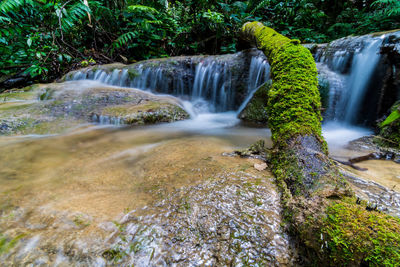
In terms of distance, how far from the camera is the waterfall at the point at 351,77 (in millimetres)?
3959

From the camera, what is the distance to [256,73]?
537 cm

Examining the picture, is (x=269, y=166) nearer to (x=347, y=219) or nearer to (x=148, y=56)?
(x=347, y=219)

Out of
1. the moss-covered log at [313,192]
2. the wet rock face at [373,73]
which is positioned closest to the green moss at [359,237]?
the moss-covered log at [313,192]

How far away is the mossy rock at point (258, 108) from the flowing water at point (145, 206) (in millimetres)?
1943

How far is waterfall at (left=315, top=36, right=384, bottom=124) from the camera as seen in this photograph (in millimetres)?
3959

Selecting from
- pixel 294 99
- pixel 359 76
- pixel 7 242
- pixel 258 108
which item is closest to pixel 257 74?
pixel 258 108

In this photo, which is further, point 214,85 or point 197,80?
point 197,80

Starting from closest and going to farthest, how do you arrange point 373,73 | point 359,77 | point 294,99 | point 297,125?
1. point 297,125
2. point 294,99
3. point 373,73
4. point 359,77

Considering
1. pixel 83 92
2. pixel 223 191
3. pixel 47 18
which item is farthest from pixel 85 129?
pixel 47 18

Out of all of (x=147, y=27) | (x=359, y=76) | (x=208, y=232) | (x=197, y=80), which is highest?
(x=147, y=27)

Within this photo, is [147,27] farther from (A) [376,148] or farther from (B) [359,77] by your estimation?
(A) [376,148]

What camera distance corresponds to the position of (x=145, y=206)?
1.25 m

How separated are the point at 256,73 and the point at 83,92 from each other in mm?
4700

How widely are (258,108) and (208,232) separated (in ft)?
11.9
